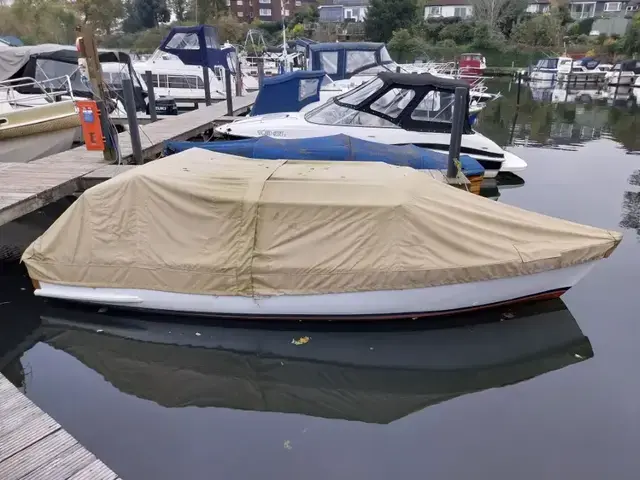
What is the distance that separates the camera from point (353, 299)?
18.7ft

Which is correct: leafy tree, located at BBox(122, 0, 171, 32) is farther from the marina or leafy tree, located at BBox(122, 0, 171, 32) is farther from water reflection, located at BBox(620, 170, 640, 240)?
the marina

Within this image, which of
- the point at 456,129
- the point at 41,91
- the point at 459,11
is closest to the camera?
the point at 456,129

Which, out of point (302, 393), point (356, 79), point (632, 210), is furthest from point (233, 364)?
point (356, 79)

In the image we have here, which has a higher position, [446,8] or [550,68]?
[446,8]

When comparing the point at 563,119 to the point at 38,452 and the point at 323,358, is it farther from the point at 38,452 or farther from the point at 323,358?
the point at 38,452

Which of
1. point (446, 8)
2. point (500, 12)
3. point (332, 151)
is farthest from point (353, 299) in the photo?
point (446, 8)

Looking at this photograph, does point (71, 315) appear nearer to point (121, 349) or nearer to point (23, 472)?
point (121, 349)

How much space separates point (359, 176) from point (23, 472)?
439 centimetres

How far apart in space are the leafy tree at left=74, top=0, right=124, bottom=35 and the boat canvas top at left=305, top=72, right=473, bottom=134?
163 feet

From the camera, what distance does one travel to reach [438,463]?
14.2 feet

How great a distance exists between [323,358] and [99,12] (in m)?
60.5

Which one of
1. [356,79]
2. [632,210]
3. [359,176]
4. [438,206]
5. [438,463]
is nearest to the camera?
[438,463]

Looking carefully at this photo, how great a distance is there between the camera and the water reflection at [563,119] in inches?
720

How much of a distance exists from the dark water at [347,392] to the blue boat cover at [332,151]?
3573 mm
